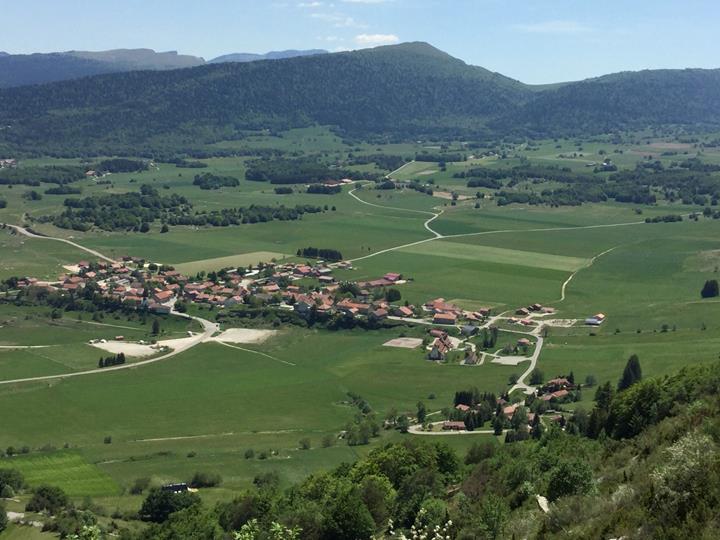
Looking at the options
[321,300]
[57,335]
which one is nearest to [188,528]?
[57,335]

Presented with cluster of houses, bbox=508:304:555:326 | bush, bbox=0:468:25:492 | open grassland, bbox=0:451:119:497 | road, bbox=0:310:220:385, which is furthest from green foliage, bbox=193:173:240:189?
bush, bbox=0:468:25:492

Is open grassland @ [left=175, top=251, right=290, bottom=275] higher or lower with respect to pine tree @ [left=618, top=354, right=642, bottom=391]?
lower

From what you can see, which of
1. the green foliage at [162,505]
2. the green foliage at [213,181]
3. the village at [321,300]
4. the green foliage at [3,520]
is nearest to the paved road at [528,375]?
the village at [321,300]

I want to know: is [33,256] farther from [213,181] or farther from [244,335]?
[213,181]

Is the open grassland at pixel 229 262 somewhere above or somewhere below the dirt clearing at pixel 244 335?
above

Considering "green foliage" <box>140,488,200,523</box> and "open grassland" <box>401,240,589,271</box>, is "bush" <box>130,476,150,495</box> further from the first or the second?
"open grassland" <box>401,240,589,271</box>

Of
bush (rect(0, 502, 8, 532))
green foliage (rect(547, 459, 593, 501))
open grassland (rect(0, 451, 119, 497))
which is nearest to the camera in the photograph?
green foliage (rect(547, 459, 593, 501))


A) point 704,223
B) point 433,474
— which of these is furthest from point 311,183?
point 433,474

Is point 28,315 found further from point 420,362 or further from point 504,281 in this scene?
point 504,281

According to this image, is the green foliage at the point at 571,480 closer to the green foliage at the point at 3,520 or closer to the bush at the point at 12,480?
the green foliage at the point at 3,520
